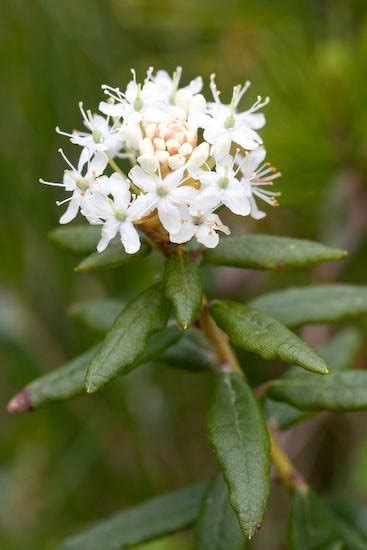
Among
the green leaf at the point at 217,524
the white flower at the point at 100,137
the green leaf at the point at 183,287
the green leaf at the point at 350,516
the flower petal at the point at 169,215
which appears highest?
the white flower at the point at 100,137

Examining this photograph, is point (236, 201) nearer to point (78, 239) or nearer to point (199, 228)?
point (199, 228)

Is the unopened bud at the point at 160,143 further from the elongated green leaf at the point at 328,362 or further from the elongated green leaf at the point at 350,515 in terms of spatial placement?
the elongated green leaf at the point at 350,515

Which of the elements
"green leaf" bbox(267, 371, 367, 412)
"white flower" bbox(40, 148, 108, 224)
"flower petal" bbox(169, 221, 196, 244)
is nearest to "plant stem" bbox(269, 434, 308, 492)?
"green leaf" bbox(267, 371, 367, 412)

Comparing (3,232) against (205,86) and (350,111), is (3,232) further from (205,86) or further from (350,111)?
(350,111)

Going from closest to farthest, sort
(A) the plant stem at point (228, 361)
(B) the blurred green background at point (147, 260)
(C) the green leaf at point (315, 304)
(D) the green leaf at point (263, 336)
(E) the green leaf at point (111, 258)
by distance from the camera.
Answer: (D) the green leaf at point (263, 336)
(E) the green leaf at point (111, 258)
(A) the plant stem at point (228, 361)
(C) the green leaf at point (315, 304)
(B) the blurred green background at point (147, 260)

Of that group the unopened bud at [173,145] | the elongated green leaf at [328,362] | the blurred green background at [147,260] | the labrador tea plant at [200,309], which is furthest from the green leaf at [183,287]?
the blurred green background at [147,260]

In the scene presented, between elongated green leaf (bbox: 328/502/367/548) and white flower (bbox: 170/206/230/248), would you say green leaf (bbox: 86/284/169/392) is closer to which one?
white flower (bbox: 170/206/230/248)

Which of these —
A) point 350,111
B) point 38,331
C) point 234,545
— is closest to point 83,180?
point 234,545

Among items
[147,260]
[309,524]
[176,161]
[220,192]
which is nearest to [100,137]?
[176,161]

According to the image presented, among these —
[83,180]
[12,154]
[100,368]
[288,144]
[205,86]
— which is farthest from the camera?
Result: [205,86]
